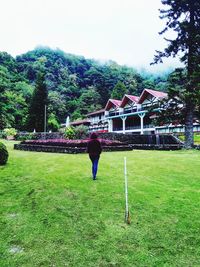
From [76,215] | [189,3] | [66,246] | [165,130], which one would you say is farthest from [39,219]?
[165,130]

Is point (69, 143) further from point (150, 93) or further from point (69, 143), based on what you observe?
point (150, 93)

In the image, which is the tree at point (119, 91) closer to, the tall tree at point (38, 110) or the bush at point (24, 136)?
the tall tree at point (38, 110)

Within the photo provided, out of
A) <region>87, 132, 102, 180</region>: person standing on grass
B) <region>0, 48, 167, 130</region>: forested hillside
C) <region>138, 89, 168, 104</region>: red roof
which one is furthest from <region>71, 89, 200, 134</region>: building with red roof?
<region>87, 132, 102, 180</region>: person standing on grass

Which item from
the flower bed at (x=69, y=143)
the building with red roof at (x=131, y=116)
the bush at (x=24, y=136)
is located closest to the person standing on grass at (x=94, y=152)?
the flower bed at (x=69, y=143)

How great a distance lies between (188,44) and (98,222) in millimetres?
19030

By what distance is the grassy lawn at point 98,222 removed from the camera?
3842mm

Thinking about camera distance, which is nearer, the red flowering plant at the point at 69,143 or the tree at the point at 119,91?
the red flowering plant at the point at 69,143

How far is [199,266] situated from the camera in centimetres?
359

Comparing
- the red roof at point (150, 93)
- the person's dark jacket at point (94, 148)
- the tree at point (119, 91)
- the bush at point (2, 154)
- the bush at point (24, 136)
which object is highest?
the tree at point (119, 91)

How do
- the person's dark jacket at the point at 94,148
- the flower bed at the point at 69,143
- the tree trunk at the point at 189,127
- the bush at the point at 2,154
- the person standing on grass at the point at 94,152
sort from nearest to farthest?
1. the person standing on grass at the point at 94,152
2. the person's dark jacket at the point at 94,148
3. the bush at the point at 2,154
4. the flower bed at the point at 69,143
5. the tree trunk at the point at 189,127

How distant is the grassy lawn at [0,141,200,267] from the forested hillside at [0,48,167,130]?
150ft

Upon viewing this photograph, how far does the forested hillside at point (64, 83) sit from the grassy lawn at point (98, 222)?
45605 mm

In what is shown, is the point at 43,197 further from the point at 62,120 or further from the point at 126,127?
the point at 62,120

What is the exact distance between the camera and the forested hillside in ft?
204
